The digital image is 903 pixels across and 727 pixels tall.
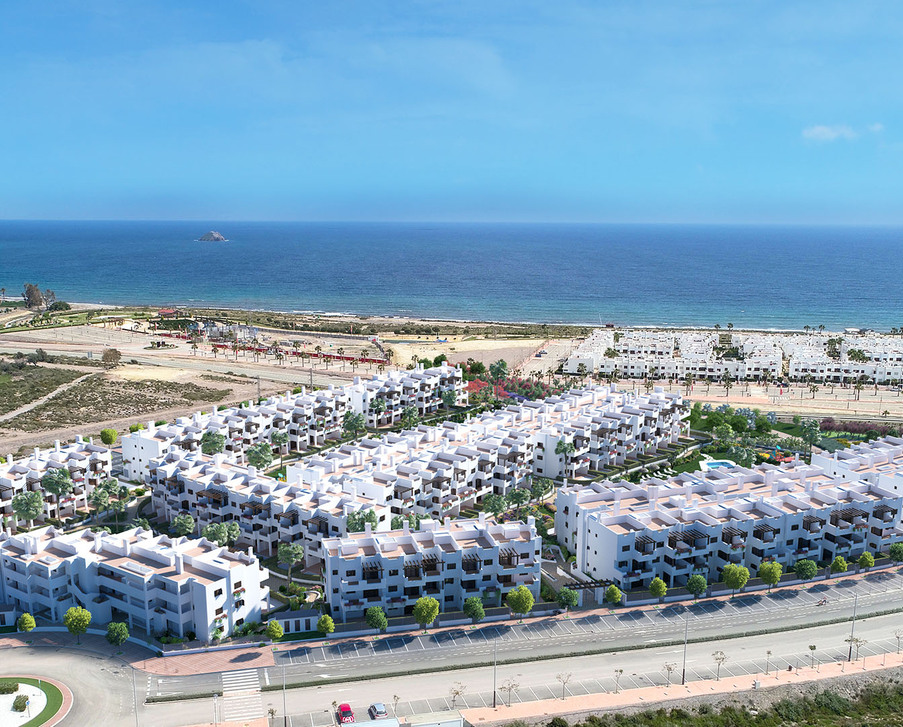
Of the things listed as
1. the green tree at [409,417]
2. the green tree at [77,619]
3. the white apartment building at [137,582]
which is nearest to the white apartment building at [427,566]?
the white apartment building at [137,582]

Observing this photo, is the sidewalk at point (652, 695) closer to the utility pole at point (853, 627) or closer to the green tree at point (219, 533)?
the utility pole at point (853, 627)

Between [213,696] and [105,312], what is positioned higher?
[105,312]

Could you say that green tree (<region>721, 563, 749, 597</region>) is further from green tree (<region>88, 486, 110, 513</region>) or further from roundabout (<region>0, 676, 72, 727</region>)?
green tree (<region>88, 486, 110, 513</region>)

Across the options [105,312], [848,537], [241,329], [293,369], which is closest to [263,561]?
[848,537]

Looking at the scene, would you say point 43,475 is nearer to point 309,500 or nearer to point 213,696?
point 309,500

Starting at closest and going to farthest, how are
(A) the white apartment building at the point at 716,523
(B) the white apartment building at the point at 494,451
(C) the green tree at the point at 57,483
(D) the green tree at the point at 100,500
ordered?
(A) the white apartment building at the point at 716,523 → (D) the green tree at the point at 100,500 → (C) the green tree at the point at 57,483 → (B) the white apartment building at the point at 494,451

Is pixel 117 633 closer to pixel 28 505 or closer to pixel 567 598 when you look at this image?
pixel 28 505

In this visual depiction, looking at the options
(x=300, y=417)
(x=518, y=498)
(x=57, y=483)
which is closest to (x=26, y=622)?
(x=57, y=483)
